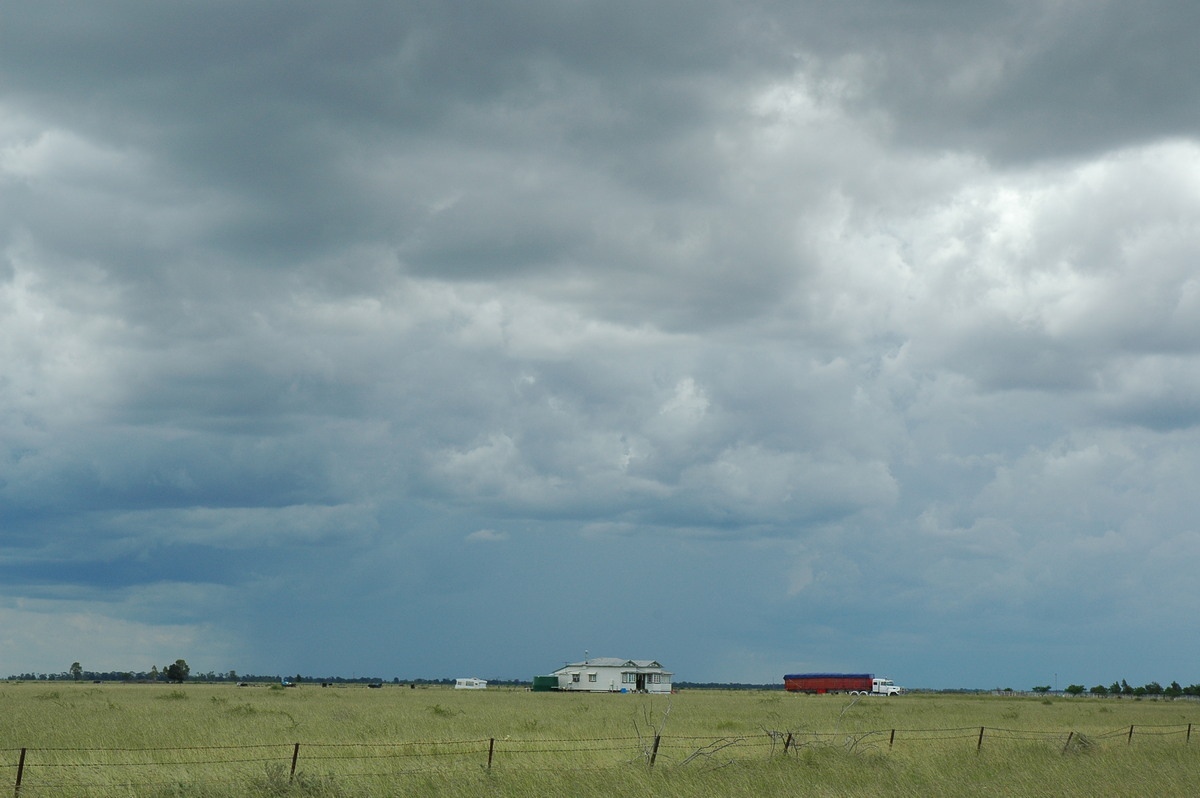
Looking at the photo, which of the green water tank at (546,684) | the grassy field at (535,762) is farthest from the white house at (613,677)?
the grassy field at (535,762)

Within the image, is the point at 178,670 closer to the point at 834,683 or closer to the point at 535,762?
the point at 834,683

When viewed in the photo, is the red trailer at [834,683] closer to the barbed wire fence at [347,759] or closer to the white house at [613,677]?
the white house at [613,677]

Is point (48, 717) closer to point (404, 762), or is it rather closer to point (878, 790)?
point (404, 762)

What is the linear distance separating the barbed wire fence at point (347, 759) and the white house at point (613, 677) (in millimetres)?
92626

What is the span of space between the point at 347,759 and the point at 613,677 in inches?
4112

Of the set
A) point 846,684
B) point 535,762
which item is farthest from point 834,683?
point 535,762

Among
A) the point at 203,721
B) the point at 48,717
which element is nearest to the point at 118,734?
the point at 203,721

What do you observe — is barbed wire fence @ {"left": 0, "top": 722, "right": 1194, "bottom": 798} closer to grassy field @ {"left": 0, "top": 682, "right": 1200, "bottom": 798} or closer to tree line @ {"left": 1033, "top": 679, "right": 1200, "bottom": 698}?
grassy field @ {"left": 0, "top": 682, "right": 1200, "bottom": 798}

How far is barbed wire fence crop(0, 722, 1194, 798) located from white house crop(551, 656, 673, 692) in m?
92.6

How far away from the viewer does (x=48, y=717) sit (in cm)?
4450

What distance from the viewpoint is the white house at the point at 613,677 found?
415ft

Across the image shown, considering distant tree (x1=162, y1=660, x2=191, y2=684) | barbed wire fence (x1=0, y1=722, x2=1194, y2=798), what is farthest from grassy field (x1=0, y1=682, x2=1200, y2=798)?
distant tree (x1=162, y1=660, x2=191, y2=684)

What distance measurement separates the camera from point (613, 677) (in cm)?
12788

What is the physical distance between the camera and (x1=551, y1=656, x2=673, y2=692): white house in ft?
415
